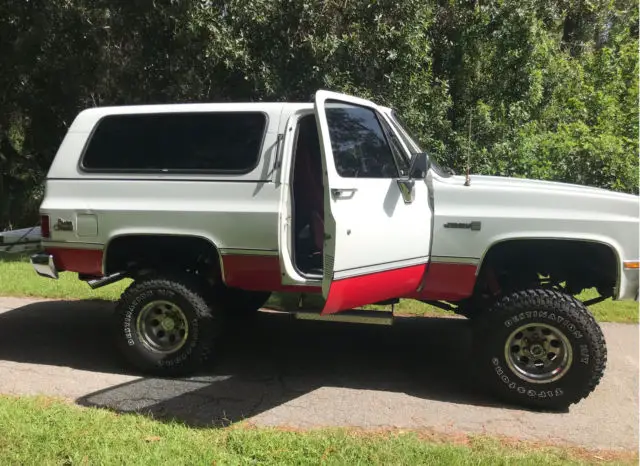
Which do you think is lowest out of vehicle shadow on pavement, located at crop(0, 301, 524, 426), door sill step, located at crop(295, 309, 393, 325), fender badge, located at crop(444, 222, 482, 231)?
vehicle shadow on pavement, located at crop(0, 301, 524, 426)

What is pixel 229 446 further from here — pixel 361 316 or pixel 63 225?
pixel 63 225

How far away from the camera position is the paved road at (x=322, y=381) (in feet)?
13.4

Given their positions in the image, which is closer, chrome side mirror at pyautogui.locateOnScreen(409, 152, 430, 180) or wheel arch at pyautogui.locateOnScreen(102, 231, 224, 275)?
chrome side mirror at pyautogui.locateOnScreen(409, 152, 430, 180)

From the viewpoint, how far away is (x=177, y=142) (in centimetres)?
482

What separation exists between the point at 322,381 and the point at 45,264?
253 cm

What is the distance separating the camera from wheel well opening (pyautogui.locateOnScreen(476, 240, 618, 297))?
4398 millimetres

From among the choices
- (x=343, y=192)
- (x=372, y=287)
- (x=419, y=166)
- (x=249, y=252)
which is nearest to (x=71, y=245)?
(x=249, y=252)

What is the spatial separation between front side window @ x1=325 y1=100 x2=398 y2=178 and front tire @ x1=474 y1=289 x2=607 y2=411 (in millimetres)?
1378

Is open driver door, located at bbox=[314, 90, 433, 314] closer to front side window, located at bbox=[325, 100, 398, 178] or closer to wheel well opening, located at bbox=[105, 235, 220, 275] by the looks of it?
front side window, located at bbox=[325, 100, 398, 178]

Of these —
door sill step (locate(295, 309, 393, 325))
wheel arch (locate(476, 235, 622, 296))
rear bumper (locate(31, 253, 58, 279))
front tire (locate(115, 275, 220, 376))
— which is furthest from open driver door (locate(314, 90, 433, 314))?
rear bumper (locate(31, 253, 58, 279))

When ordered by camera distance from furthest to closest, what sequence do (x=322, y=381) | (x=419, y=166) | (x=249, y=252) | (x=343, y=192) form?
1. (x=322, y=381)
2. (x=249, y=252)
3. (x=419, y=166)
4. (x=343, y=192)

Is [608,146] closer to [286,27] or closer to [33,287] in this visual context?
[286,27]

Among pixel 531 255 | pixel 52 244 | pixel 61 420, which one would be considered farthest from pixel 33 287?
pixel 531 255

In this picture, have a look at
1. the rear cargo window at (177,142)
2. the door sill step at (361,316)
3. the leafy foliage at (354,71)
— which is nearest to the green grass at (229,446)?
the door sill step at (361,316)
